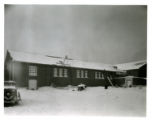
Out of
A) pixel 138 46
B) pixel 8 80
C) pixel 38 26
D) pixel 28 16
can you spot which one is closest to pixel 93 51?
pixel 138 46

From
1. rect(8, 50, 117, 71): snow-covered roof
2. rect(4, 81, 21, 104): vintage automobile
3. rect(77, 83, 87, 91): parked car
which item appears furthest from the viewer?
rect(77, 83, 87, 91): parked car

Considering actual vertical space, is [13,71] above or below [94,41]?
below

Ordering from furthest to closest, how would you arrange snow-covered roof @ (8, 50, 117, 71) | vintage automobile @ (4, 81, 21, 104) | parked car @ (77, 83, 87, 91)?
1. parked car @ (77, 83, 87, 91)
2. snow-covered roof @ (8, 50, 117, 71)
3. vintage automobile @ (4, 81, 21, 104)

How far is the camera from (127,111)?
4.65 m

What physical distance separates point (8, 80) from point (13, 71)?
24 cm

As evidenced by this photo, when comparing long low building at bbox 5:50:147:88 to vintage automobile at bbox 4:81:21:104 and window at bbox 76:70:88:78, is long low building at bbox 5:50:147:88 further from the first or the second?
vintage automobile at bbox 4:81:21:104

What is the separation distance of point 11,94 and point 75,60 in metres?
1.69

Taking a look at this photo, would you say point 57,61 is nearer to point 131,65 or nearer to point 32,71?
point 32,71

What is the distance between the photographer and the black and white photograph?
183 inches

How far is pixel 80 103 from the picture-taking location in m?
4.72

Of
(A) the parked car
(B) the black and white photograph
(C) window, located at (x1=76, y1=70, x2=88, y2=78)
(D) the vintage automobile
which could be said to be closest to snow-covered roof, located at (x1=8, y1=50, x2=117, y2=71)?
(B) the black and white photograph

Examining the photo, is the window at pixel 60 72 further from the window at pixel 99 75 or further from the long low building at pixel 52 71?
the window at pixel 99 75
